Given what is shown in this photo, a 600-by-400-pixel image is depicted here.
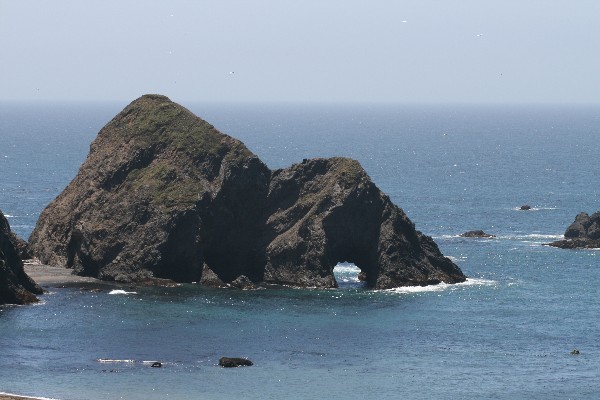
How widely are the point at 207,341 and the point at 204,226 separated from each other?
26720 mm

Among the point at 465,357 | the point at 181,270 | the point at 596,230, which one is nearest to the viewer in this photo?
the point at 465,357

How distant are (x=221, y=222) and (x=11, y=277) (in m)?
23.2

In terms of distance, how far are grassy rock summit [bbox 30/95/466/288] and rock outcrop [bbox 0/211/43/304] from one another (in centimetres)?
1134

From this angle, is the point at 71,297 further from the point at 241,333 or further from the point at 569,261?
the point at 569,261

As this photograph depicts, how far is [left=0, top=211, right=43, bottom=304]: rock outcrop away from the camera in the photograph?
368 ft

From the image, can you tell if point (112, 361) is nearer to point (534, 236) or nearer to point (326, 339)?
point (326, 339)

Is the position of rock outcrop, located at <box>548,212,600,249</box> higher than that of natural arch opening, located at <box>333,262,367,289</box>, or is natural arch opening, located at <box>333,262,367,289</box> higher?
rock outcrop, located at <box>548,212,600,249</box>

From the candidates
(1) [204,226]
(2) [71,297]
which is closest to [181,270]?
(1) [204,226]

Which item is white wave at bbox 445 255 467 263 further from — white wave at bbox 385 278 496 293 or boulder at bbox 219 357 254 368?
boulder at bbox 219 357 254 368

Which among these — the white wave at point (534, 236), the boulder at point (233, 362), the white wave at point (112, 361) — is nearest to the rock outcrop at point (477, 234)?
the white wave at point (534, 236)

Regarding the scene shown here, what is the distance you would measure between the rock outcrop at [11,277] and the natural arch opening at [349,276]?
28615 mm

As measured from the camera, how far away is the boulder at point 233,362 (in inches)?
3681

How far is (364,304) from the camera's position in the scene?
117m

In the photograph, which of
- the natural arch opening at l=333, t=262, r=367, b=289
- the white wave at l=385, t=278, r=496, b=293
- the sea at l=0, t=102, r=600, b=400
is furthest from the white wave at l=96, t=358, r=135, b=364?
the natural arch opening at l=333, t=262, r=367, b=289
